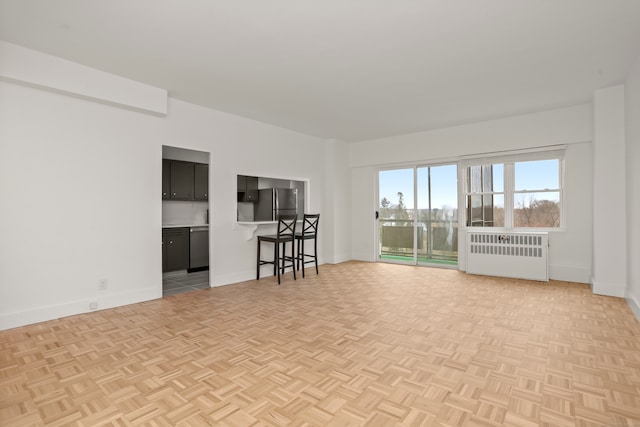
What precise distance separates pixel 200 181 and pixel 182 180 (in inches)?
13.4

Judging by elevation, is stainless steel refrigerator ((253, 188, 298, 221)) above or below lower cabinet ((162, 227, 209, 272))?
above

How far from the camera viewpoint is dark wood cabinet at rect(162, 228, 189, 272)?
5625 millimetres

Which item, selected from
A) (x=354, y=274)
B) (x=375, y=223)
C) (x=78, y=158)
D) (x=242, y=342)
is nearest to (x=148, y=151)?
(x=78, y=158)

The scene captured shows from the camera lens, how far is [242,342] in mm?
2791

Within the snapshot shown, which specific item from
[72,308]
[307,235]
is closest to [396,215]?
[307,235]

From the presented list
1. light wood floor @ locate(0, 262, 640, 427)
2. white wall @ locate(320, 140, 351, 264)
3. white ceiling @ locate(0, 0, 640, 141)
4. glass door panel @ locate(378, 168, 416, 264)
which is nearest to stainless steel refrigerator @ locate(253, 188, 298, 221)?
white wall @ locate(320, 140, 351, 264)

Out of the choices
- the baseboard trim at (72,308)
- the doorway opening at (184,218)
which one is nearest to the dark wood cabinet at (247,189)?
the doorway opening at (184,218)

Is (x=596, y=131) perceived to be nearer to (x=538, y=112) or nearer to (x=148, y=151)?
(x=538, y=112)

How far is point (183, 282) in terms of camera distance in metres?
5.30

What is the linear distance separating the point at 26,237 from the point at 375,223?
583 cm

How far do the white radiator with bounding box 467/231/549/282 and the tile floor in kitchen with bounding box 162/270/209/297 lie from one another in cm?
464

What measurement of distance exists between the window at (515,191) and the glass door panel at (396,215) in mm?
1185

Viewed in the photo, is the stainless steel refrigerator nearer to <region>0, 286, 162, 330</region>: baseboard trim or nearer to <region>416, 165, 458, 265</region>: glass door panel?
<region>0, 286, 162, 330</region>: baseboard trim

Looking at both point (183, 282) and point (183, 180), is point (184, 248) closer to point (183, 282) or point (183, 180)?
point (183, 282)
